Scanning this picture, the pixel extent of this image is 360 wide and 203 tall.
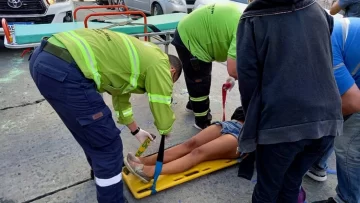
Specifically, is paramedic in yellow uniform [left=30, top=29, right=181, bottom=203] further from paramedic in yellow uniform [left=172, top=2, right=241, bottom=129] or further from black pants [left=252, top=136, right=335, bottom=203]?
paramedic in yellow uniform [left=172, top=2, right=241, bottom=129]

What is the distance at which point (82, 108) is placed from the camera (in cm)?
173

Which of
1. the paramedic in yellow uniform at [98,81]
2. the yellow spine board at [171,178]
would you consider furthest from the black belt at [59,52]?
the yellow spine board at [171,178]

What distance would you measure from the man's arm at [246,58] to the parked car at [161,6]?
6288 mm

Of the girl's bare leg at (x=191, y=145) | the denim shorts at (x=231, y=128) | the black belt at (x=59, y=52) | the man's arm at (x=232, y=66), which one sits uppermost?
the black belt at (x=59, y=52)

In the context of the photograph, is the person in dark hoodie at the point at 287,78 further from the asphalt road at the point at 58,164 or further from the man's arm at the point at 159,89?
the asphalt road at the point at 58,164

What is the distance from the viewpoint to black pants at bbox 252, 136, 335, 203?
156cm

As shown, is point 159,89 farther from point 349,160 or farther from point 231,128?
point 349,160

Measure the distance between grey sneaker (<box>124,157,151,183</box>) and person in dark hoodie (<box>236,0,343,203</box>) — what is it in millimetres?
979

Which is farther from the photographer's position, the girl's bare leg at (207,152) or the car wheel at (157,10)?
the car wheel at (157,10)

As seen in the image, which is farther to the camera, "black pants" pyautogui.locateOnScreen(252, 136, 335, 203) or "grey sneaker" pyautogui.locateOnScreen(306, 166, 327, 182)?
"grey sneaker" pyautogui.locateOnScreen(306, 166, 327, 182)

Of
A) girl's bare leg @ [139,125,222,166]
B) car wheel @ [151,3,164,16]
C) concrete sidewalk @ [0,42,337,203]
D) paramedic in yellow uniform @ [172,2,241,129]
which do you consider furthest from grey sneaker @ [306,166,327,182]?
car wheel @ [151,3,164,16]

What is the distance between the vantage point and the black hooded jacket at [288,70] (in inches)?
54.5

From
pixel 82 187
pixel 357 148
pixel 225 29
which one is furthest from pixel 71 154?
pixel 357 148

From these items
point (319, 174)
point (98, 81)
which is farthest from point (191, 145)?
point (98, 81)
